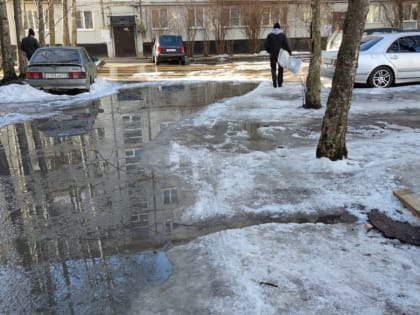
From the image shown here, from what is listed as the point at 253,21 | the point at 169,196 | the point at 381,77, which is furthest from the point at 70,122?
the point at 253,21

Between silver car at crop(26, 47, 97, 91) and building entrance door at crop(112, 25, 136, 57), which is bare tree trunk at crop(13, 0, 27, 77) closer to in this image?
silver car at crop(26, 47, 97, 91)

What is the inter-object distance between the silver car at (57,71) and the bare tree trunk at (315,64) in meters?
6.85

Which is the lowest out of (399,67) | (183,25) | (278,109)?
(278,109)

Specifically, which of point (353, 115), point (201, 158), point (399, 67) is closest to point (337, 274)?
point (201, 158)

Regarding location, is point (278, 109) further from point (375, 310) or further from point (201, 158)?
point (375, 310)

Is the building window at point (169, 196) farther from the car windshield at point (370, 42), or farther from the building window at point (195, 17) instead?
the building window at point (195, 17)

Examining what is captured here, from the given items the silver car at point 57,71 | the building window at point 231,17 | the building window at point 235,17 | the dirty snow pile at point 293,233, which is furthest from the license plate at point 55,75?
the building window at point 235,17

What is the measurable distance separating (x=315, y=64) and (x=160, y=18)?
27.0 m

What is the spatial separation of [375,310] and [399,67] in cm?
1134

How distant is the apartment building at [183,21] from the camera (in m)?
33.4

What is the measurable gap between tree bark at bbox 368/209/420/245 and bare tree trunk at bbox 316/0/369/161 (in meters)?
1.62

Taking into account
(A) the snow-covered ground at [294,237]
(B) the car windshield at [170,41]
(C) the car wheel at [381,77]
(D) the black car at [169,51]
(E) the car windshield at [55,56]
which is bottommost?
(A) the snow-covered ground at [294,237]

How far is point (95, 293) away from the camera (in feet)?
10.4

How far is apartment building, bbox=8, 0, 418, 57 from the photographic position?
109 ft
